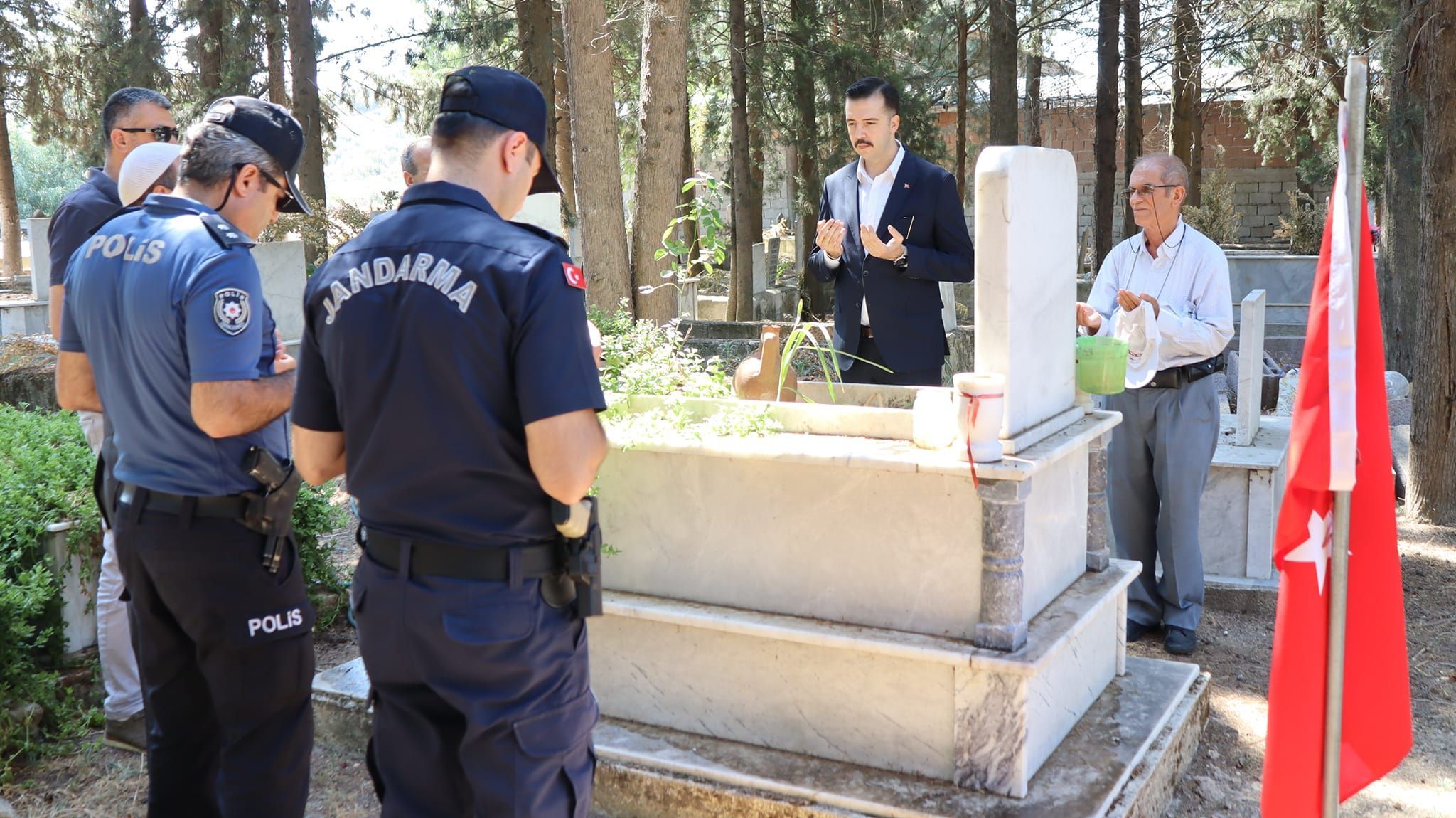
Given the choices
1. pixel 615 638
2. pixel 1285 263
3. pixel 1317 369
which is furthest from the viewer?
pixel 1285 263

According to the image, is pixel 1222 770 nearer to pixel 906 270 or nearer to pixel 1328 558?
pixel 1328 558

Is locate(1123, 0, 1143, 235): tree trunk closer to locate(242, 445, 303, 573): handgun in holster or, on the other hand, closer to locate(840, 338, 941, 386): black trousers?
locate(840, 338, 941, 386): black trousers

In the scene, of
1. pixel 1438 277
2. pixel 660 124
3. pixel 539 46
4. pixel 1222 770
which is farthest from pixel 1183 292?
pixel 539 46

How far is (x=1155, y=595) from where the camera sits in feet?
16.4

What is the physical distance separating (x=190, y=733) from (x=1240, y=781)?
3194mm

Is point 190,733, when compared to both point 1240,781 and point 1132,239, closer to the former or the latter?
point 1240,781

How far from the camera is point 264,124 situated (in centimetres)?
289

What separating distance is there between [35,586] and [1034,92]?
23.3 meters

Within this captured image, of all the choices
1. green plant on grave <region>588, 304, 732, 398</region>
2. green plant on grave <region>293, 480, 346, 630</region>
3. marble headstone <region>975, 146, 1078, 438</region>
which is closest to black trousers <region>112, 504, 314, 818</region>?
green plant on grave <region>588, 304, 732, 398</region>

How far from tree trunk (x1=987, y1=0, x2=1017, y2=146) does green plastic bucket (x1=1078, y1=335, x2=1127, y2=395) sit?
38.0 ft

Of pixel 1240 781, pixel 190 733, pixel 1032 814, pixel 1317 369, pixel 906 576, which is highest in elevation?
pixel 1317 369

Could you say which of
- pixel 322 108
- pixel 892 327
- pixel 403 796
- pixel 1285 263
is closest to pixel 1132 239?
pixel 892 327

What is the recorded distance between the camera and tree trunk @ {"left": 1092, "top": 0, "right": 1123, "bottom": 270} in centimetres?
1600

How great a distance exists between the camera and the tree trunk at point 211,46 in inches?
674
